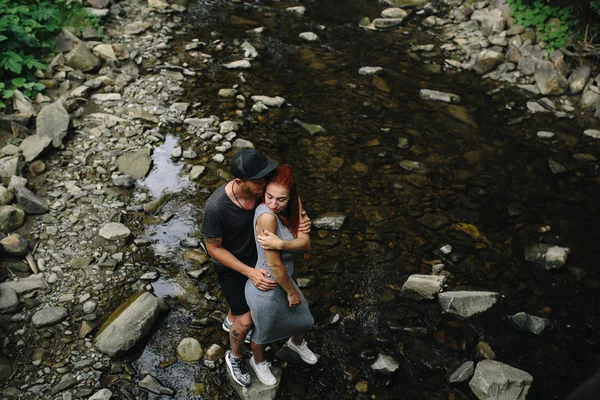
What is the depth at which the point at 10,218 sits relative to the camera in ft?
18.1

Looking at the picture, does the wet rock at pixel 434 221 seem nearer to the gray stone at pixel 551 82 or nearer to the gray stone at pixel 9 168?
the gray stone at pixel 551 82

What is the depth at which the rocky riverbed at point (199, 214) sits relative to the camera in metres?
4.48

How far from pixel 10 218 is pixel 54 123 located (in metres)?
2.00

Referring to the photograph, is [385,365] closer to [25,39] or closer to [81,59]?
[81,59]

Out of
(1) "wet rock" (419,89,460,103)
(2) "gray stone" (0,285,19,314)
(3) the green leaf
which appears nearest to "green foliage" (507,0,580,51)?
(1) "wet rock" (419,89,460,103)

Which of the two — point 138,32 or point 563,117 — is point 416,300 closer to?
point 563,117

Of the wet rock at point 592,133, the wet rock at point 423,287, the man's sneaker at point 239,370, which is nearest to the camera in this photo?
the man's sneaker at point 239,370

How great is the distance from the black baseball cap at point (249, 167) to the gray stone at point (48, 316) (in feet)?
8.55

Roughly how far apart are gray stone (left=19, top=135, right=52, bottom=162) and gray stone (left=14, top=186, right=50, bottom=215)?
83cm

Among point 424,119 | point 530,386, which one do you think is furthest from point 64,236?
point 424,119

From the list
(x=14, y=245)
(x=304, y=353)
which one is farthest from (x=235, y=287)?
(x=14, y=245)

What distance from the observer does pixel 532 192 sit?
714cm

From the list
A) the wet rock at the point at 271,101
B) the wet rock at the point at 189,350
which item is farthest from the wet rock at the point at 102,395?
the wet rock at the point at 271,101

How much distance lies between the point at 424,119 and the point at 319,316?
4.80m
